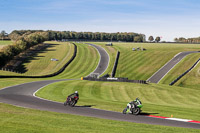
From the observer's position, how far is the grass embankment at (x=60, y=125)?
16689mm

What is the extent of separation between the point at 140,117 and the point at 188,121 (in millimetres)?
4171

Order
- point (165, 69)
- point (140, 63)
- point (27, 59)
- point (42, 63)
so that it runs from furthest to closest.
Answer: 1. point (27, 59)
2. point (42, 63)
3. point (140, 63)
4. point (165, 69)

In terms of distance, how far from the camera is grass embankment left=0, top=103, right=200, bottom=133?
1669 centimetres

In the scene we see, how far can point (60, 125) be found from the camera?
58.8 ft

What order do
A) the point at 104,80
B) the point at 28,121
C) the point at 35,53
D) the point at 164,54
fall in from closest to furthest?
1. the point at 28,121
2. the point at 104,80
3. the point at 164,54
4. the point at 35,53

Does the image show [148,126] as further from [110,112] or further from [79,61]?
[79,61]

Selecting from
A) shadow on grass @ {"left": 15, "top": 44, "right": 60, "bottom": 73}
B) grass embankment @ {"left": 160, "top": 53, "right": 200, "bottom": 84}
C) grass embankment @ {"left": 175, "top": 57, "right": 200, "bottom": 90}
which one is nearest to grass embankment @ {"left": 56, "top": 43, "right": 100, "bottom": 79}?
shadow on grass @ {"left": 15, "top": 44, "right": 60, "bottom": 73}

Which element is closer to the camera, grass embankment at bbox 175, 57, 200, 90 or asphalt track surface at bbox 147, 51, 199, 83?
grass embankment at bbox 175, 57, 200, 90

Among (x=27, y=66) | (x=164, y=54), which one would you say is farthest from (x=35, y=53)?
(x=164, y=54)

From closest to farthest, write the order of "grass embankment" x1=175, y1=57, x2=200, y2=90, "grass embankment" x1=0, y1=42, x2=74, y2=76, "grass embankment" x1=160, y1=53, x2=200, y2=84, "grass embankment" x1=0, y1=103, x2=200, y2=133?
"grass embankment" x1=0, y1=103, x2=200, y2=133 → "grass embankment" x1=175, y1=57, x2=200, y2=90 → "grass embankment" x1=160, y1=53, x2=200, y2=84 → "grass embankment" x1=0, y1=42, x2=74, y2=76

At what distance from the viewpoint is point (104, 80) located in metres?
64.9

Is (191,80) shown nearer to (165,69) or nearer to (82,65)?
(165,69)

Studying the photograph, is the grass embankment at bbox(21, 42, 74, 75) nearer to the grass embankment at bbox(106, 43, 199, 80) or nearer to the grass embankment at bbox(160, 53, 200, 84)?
the grass embankment at bbox(106, 43, 199, 80)

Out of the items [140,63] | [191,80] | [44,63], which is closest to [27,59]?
[44,63]
